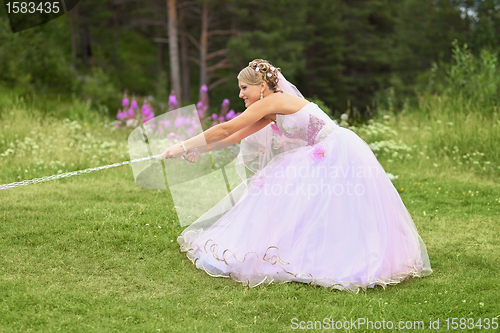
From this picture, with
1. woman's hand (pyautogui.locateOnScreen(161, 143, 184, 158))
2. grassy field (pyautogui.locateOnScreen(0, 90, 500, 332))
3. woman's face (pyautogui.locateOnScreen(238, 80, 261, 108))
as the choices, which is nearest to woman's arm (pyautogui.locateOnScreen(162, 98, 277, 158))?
woman's hand (pyautogui.locateOnScreen(161, 143, 184, 158))

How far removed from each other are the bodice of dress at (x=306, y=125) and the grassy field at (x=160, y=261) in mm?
1245

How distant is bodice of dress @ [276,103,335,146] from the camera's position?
4.29m

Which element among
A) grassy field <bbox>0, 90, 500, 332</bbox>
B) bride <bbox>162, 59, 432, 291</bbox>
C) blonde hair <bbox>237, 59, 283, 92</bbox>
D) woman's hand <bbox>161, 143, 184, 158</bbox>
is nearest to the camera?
grassy field <bbox>0, 90, 500, 332</bbox>

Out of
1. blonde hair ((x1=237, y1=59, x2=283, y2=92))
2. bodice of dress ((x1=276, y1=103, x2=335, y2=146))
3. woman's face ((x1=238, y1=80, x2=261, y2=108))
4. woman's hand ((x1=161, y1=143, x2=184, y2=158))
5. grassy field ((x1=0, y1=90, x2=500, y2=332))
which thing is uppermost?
blonde hair ((x1=237, y1=59, x2=283, y2=92))

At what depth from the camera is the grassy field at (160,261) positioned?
3537 millimetres

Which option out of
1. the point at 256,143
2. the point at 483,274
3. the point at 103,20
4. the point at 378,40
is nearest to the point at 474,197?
the point at 483,274

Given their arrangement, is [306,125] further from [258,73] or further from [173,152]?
[173,152]

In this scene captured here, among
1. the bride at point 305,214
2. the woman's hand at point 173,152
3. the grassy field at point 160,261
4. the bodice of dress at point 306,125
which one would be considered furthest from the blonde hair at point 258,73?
the grassy field at point 160,261

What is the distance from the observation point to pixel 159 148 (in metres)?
7.32

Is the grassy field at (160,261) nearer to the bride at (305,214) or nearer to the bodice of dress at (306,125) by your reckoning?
the bride at (305,214)

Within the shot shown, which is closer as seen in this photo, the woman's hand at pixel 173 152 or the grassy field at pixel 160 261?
the grassy field at pixel 160 261

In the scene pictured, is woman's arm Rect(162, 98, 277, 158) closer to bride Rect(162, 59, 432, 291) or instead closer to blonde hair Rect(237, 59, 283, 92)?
bride Rect(162, 59, 432, 291)

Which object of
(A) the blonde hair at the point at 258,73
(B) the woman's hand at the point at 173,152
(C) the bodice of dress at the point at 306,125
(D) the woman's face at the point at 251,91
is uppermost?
(A) the blonde hair at the point at 258,73

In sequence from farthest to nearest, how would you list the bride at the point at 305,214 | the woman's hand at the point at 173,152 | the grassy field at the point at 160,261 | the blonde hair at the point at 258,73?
the blonde hair at the point at 258,73 < the woman's hand at the point at 173,152 < the bride at the point at 305,214 < the grassy field at the point at 160,261
